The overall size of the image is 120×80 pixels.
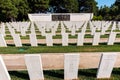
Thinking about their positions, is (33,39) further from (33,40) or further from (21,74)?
(21,74)

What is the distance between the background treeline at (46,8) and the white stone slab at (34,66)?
4750cm

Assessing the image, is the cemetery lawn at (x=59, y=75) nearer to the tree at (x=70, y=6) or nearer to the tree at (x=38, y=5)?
the tree at (x=38, y=5)

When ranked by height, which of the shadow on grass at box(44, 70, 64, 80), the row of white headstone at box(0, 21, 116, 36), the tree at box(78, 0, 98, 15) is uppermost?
the shadow on grass at box(44, 70, 64, 80)

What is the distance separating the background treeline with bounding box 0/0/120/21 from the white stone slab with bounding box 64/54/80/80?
1875 inches

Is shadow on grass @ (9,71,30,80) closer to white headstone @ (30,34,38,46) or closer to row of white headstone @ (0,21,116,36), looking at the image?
white headstone @ (30,34,38,46)

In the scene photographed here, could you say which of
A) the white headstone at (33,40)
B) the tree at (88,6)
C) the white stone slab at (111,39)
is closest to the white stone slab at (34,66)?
the white headstone at (33,40)

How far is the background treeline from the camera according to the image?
54.8 meters

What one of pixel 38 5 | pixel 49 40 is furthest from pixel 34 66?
pixel 38 5

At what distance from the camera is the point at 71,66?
23.3 feet

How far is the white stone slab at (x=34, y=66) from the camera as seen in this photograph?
6.77 meters

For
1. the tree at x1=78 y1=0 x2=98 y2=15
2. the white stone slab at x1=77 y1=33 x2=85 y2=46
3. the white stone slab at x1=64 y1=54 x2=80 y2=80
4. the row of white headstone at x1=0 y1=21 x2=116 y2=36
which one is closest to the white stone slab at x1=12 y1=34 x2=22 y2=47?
the row of white headstone at x1=0 y1=21 x2=116 y2=36

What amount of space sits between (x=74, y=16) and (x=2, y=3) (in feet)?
52.2

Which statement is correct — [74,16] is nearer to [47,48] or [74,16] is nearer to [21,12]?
[21,12]

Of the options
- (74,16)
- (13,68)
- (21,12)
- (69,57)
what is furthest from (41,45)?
(21,12)
